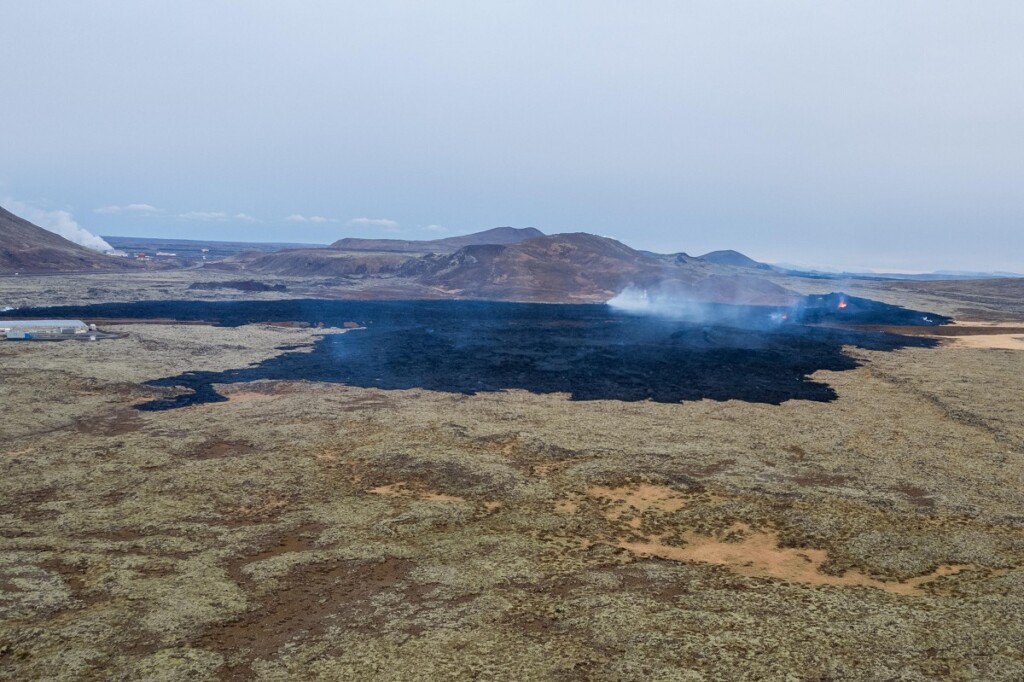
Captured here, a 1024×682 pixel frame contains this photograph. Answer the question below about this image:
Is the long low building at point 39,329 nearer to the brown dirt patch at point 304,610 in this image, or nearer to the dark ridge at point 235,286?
the brown dirt patch at point 304,610

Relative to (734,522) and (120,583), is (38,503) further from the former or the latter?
(734,522)

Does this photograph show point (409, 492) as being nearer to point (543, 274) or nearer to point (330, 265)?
point (543, 274)

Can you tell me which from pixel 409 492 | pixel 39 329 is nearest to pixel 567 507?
pixel 409 492

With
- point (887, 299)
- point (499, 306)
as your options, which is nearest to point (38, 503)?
point (499, 306)

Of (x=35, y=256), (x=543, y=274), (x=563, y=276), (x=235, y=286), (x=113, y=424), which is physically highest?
(x=35, y=256)

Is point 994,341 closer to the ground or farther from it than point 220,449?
farther from it

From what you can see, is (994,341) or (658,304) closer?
(994,341)

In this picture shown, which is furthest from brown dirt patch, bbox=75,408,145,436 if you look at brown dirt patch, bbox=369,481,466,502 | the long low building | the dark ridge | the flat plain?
the dark ridge

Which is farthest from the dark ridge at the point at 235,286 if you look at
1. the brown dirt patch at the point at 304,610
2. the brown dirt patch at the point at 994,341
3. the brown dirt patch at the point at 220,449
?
the brown dirt patch at the point at 304,610
